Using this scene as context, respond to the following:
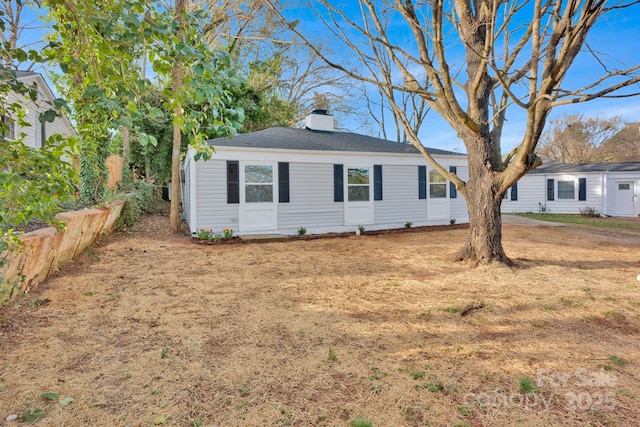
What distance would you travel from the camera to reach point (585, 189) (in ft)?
57.4

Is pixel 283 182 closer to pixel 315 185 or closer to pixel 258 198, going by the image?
pixel 258 198

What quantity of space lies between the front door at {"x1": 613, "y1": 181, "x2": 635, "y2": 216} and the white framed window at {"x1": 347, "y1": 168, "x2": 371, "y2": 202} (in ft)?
49.1

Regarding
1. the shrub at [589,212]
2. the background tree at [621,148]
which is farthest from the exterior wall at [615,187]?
the background tree at [621,148]

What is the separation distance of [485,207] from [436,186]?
279 inches

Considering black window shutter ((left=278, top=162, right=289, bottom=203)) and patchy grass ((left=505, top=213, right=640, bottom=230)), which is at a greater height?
black window shutter ((left=278, top=162, right=289, bottom=203))

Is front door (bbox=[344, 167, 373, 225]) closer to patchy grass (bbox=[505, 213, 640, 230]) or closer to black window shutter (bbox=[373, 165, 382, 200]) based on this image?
black window shutter (bbox=[373, 165, 382, 200])

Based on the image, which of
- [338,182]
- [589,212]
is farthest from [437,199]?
[589,212]

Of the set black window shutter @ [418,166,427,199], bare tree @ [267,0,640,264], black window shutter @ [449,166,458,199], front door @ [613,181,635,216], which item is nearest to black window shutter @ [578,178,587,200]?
front door @ [613,181,635,216]

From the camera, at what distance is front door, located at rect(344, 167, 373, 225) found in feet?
36.6

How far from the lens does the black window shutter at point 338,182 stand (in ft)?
→ 35.8

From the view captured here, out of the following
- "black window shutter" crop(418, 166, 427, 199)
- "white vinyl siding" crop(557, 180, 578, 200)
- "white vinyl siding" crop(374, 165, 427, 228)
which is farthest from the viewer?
"white vinyl siding" crop(557, 180, 578, 200)

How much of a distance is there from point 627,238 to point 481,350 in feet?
32.4

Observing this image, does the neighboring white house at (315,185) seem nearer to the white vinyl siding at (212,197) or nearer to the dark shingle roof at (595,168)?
the white vinyl siding at (212,197)

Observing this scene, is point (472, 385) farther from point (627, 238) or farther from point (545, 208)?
point (545, 208)
